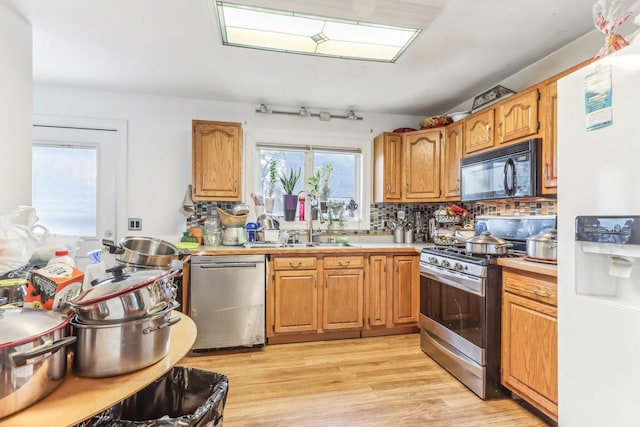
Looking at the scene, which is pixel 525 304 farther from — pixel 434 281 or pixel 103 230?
pixel 103 230

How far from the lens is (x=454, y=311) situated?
232 centimetres

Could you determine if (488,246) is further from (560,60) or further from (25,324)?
(25,324)

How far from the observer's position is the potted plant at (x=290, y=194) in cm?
344

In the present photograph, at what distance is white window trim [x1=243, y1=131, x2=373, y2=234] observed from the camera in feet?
11.2

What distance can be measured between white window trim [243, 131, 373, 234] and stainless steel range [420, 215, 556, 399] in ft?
3.59

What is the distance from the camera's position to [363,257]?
3.00 m

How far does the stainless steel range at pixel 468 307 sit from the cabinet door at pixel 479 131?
66cm

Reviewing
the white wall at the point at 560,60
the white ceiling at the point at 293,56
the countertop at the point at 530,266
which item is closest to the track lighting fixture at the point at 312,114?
the white ceiling at the point at 293,56

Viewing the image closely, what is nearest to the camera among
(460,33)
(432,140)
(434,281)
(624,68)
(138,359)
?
(138,359)

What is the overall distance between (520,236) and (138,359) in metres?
2.78

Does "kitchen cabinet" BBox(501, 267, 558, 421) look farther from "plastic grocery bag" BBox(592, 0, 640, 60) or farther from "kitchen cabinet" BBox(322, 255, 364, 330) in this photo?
"kitchen cabinet" BBox(322, 255, 364, 330)

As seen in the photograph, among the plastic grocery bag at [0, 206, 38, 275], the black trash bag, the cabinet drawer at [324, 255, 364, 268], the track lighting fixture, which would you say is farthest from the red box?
the track lighting fixture

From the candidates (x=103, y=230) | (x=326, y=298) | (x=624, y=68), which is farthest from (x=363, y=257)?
(x=103, y=230)

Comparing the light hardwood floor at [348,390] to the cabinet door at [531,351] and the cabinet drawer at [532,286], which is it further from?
the cabinet drawer at [532,286]
